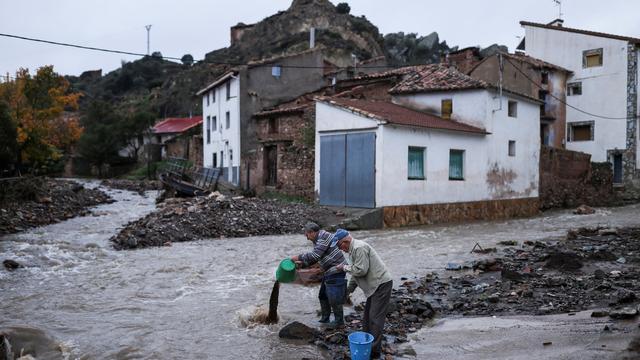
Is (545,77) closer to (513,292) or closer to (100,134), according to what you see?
(513,292)

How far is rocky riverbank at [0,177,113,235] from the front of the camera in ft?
60.9

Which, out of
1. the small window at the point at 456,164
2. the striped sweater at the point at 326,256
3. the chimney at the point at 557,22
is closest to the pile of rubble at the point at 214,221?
the small window at the point at 456,164

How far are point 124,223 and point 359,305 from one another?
14723mm

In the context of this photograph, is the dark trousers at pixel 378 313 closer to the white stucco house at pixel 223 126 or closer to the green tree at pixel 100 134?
the white stucco house at pixel 223 126

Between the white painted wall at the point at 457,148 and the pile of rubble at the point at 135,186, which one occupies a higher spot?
the white painted wall at the point at 457,148

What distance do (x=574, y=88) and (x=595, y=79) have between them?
5.05 ft

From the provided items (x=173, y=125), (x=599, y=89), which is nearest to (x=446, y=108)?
(x=599, y=89)

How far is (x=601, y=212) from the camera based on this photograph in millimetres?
27828

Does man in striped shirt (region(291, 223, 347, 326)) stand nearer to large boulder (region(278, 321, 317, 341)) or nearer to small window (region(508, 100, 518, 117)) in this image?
large boulder (region(278, 321, 317, 341))

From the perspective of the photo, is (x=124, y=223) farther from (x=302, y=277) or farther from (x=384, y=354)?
(x=384, y=354)

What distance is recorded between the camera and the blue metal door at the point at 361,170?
68.3ft

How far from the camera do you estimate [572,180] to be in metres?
31.7

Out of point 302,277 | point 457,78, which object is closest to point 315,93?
point 457,78

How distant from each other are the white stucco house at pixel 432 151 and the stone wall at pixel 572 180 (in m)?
1.54
